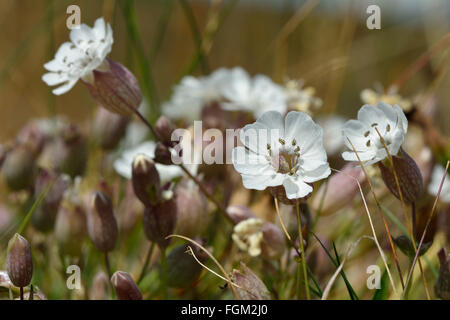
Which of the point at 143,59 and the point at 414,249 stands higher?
the point at 143,59

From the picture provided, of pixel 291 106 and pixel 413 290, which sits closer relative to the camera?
pixel 413 290

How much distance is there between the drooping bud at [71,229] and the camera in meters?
0.68

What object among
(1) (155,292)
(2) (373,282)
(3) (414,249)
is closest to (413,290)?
(2) (373,282)

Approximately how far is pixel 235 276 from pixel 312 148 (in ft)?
0.49

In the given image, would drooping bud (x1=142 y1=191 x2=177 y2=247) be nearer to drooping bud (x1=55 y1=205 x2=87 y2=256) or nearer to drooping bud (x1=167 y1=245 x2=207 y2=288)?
drooping bud (x1=167 y1=245 x2=207 y2=288)

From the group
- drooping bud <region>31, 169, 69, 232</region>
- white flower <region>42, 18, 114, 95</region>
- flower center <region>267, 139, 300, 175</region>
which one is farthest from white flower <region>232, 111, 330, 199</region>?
drooping bud <region>31, 169, 69, 232</region>

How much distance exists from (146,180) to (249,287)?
164 mm

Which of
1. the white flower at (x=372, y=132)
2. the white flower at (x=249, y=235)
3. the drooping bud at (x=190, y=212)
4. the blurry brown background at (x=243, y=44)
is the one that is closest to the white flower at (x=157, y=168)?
the drooping bud at (x=190, y=212)

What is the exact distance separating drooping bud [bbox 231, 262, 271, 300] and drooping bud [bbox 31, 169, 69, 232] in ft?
1.08

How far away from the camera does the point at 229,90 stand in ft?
3.04

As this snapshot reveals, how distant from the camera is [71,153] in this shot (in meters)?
0.80

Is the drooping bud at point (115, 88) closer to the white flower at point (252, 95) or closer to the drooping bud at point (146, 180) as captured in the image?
the drooping bud at point (146, 180)
